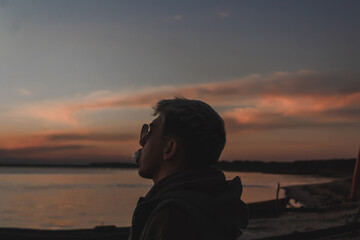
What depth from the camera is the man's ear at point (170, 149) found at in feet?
4.61

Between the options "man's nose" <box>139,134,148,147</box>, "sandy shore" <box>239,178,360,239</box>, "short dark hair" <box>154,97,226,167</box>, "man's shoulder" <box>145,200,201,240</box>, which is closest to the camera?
"man's shoulder" <box>145,200,201,240</box>

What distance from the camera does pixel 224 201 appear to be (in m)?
1.34

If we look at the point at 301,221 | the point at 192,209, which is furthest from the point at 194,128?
the point at 301,221

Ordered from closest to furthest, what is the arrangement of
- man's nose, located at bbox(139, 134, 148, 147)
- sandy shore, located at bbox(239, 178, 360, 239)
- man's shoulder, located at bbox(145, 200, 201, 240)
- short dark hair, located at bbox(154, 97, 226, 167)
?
man's shoulder, located at bbox(145, 200, 201, 240), short dark hair, located at bbox(154, 97, 226, 167), man's nose, located at bbox(139, 134, 148, 147), sandy shore, located at bbox(239, 178, 360, 239)

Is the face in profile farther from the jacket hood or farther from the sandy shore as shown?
the sandy shore

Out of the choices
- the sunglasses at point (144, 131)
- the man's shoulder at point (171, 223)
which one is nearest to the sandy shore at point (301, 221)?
the sunglasses at point (144, 131)

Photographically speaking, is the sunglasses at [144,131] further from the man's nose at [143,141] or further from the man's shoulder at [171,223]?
the man's shoulder at [171,223]

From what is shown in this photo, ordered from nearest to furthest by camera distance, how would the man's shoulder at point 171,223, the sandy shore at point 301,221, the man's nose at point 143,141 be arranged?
the man's shoulder at point 171,223, the man's nose at point 143,141, the sandy shore at point 301,221

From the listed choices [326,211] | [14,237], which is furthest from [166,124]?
[326,211]

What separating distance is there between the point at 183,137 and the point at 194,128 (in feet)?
0.18

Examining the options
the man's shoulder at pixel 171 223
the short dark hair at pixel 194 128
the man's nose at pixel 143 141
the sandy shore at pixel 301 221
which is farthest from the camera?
the sandy shore at pixel 301 221

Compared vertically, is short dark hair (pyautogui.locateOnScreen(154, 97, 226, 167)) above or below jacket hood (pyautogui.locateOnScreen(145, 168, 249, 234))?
above

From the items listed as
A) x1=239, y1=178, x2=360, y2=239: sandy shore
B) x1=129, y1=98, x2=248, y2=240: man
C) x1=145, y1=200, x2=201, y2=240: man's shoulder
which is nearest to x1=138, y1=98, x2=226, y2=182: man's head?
x1=129, y1=98, x2=248, y2=240: man

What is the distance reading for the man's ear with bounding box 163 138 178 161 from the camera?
4.61ft
